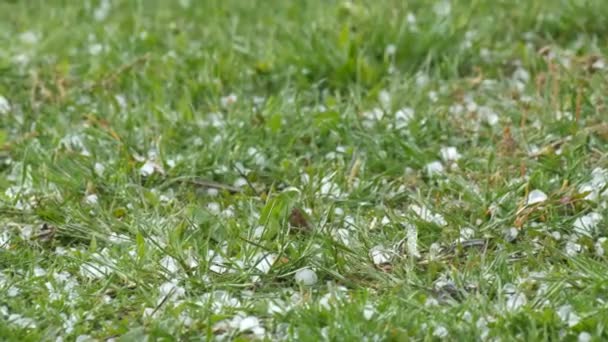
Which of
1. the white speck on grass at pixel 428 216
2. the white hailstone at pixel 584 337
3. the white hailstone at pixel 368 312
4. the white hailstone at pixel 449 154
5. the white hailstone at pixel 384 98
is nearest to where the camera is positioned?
the white hailstone at pixel 584 337

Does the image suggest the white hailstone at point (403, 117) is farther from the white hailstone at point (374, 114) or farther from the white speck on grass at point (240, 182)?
the white speck on grass at point (240, 182)

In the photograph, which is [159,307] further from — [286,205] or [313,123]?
[313,123]

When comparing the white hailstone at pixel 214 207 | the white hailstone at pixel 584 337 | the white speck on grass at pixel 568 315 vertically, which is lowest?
the white hailstone at pixel 584 337

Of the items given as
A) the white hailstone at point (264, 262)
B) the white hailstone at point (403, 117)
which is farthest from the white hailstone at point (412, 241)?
the white hailstone at point (403, 117)

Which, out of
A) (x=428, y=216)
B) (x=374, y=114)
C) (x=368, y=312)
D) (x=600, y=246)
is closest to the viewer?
(x=368, y=312)

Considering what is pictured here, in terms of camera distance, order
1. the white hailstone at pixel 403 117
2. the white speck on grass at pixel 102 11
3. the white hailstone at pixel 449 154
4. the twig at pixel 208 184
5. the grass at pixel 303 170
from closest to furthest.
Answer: the grass at pixel 303 170, the twig at pixel 208 184, the white hailstone at pixel 449 154, the white hailstone at pixel 403 117, the white speck on grass at pixel 102 11

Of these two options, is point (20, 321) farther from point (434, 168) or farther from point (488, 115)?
point (488, 115)

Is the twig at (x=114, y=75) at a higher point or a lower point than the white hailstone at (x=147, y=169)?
higher

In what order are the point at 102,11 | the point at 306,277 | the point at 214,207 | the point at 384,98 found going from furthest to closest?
the point at 102,11 → the point at 384,98 → the point at 214,207 → the point at 306,277

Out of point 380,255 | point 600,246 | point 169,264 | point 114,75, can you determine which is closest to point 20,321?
point 169,264
